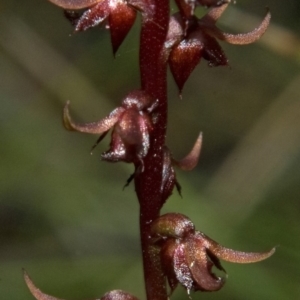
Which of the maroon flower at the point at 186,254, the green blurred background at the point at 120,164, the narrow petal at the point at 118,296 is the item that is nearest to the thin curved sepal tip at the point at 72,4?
the maroon flower at the point at 186,254

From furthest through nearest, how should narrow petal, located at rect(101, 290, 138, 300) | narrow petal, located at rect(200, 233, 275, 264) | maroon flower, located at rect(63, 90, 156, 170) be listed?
narrow petal, located at rect(101, 290, 138, 300), narrow petal, located at rect(200, 233, 275, 264), maroon flower, located at rect(63, 90, 156, 170)

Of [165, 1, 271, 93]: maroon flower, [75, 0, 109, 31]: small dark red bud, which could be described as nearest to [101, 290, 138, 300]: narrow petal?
[165, 1, 271, 93]: maroon flower

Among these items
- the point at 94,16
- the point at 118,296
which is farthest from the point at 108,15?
the point at 118,296

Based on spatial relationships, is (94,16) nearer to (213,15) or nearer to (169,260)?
(213,15)

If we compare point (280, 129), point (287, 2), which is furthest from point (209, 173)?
point (287, 2)

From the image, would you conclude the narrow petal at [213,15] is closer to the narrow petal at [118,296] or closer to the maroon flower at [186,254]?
the maroon flower at [186,254]

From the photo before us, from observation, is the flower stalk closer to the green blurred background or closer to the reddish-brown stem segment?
the reddish-brown stem segment
